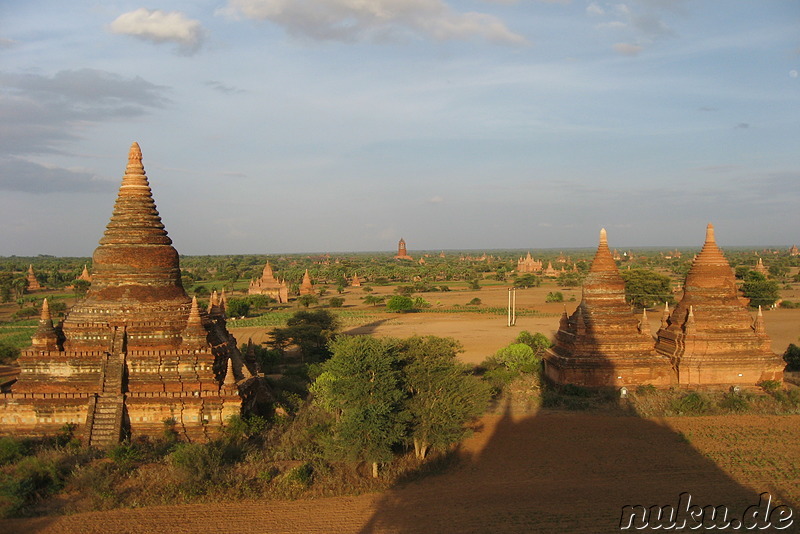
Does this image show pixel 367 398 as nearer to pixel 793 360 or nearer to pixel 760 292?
pixel 793 360

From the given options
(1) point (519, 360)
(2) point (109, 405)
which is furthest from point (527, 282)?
(2) point (109, 405)

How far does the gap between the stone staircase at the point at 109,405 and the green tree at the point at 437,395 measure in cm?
657

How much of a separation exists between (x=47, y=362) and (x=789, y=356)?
25.8 meters

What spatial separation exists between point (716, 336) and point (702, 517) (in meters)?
9.94

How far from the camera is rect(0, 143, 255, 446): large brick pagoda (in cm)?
1343

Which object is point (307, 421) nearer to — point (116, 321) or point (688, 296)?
point (116, 321)

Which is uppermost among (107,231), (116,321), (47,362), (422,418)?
(107,231)

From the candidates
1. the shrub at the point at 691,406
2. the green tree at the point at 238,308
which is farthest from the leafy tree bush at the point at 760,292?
the green tree at the point at 238,308

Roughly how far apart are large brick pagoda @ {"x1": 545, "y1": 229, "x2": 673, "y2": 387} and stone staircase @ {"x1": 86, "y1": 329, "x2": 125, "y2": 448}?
42.2ft

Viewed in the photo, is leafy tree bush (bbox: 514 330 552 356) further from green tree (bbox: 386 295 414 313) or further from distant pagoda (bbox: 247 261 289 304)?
distant pagoda (bbox: 247 261 289 304)

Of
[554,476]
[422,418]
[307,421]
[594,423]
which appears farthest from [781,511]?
[307,421]

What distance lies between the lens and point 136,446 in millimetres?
12570

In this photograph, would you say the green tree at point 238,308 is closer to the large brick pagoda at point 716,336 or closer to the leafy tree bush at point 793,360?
the large brick pagoda at point 716,336

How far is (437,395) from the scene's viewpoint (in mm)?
12992
